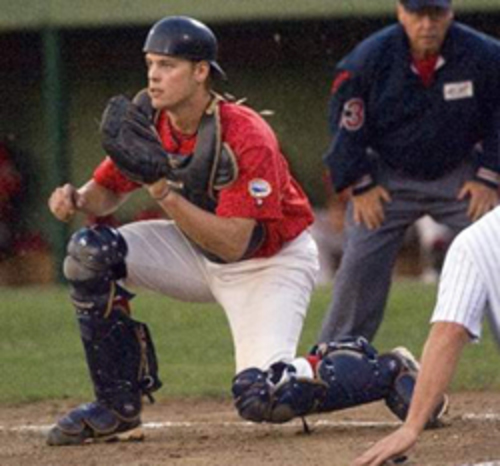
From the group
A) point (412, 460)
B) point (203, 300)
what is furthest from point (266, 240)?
point (412, 460)

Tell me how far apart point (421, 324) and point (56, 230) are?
4476 millimetres

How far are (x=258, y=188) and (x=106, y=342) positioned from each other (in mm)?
754

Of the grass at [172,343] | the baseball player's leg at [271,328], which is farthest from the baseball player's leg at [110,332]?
the grass at [172,343]

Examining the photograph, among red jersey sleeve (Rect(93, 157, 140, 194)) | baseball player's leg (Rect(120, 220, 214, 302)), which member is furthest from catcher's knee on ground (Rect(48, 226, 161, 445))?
red jersey sleeve (Rect(93, 157, 140, 194))

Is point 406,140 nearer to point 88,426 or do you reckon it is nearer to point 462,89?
point 462,89

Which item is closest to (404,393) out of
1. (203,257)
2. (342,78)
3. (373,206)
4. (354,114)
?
(203,257)

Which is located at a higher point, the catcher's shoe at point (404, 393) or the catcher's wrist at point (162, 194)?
the catcher's wrist at point (162, 194)

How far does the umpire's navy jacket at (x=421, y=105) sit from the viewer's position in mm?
7605

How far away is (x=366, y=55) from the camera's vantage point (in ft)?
25.0

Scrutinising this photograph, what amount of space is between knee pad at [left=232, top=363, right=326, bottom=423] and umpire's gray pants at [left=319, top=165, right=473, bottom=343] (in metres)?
1.49

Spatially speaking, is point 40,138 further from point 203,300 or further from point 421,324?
point 203,300

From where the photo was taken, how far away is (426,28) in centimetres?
751

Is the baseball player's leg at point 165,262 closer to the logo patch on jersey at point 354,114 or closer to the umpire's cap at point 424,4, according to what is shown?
the logo patch on jersey at point 354,114

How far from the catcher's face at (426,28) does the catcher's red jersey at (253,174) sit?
4.37ft
